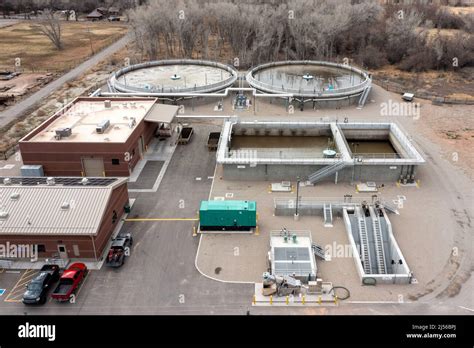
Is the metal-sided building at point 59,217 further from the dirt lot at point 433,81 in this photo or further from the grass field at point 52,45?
the grass field at point 52,45

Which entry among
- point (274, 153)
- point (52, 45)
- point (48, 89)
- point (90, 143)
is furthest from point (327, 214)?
point (52, 45)

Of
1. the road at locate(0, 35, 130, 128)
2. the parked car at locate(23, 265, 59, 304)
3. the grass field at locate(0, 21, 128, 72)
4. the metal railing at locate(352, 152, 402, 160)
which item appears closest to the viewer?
the parked car at locate(23, 265, 59, 304)

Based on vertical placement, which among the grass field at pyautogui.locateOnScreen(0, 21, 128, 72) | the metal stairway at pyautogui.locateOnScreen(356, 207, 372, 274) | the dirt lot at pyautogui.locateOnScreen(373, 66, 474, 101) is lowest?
the metal stairway at pyautogui.locateOnScreen(356, 207, 372, 274)

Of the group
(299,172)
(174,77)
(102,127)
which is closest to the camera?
(299,172)

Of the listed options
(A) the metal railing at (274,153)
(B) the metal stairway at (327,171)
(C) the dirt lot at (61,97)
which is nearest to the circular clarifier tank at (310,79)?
(A) the metal railing at (274,153)

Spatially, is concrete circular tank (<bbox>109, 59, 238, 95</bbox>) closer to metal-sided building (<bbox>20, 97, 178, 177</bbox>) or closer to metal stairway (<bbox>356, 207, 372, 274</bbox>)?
metal-sided building (<bbox>20, 97, 178, 177</bbox>)

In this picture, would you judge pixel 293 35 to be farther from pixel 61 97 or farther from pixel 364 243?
pixel 364 243

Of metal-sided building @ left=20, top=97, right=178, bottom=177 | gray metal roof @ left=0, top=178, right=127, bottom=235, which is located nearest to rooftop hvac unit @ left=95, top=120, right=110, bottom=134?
metal-sided building @ left=20, top=97, right=178, bottom=177
